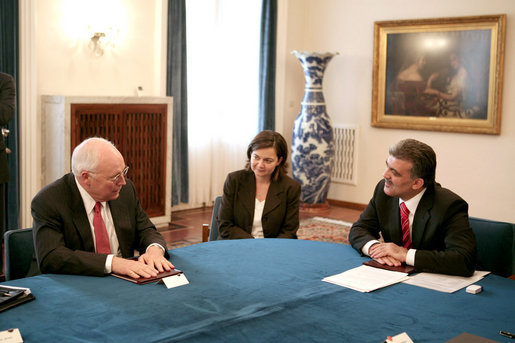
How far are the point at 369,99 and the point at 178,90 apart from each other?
8.84ft

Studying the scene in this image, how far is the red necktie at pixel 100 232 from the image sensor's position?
2.89m

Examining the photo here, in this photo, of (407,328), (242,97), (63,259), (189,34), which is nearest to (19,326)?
(63,259)

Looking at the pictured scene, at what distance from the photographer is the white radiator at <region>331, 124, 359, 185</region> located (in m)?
8.54

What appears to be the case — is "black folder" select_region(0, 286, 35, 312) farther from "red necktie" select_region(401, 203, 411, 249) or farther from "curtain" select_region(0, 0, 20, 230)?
"curtain" select_region(0, 0, 20, 230)

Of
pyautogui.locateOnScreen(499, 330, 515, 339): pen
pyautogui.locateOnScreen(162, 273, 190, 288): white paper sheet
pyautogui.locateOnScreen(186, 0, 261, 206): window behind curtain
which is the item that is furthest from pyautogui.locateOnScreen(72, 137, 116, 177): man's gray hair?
pyautogui.locateOnScreen(186, 0, 261, 206): window behind curtain

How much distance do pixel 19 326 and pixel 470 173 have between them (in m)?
6.57

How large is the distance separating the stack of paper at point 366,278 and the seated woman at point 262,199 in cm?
113

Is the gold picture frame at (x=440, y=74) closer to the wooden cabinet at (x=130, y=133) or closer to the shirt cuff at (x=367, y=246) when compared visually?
the wooden cabinet at (x=130, y=133)

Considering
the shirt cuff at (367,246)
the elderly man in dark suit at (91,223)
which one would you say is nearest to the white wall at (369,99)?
the shirt cuff at (367,246)

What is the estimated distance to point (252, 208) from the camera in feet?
12.6

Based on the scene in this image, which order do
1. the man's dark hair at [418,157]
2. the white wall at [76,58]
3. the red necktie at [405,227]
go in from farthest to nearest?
the white wall at [76,58] → the red necktie at [405,227] → the man's dark hair at [418,157]

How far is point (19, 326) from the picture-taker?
1952 mm

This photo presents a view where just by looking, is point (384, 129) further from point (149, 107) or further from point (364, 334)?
point (364, 334)

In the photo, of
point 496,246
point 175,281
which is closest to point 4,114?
point 175,281
